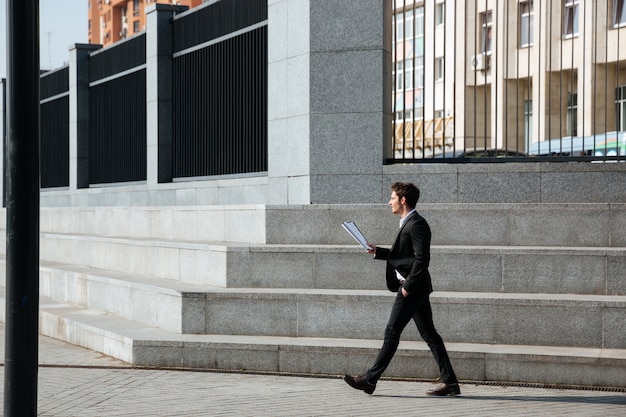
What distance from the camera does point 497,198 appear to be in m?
12.0

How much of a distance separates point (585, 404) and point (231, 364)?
3496mm

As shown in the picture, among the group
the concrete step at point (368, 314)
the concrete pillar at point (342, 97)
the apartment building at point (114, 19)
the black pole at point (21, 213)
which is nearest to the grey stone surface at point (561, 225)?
the concrete step at point (368, 314)

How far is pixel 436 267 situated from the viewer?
1077cm

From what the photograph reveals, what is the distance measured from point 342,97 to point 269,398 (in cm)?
448

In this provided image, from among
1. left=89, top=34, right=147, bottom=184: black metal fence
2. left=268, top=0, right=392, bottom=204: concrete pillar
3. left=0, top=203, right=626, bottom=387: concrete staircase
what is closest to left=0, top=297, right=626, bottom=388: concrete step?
left=0, top=203, right=626, bottom=387: concrete staircase

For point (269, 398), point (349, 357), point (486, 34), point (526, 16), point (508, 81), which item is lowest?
point (269, 398)

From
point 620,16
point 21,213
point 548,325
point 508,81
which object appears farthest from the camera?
point 620,16

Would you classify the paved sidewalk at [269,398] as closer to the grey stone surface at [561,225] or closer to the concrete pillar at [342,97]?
the grey stone surface at [561,225]

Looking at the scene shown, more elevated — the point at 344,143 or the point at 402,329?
the point at 344,143

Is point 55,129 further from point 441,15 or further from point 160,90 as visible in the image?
point 441,15

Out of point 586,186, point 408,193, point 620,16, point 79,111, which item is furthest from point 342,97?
point 79,111

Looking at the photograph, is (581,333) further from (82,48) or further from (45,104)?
(45,104)

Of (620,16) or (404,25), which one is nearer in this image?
(404,25)

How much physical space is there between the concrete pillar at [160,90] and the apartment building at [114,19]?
250 feet
